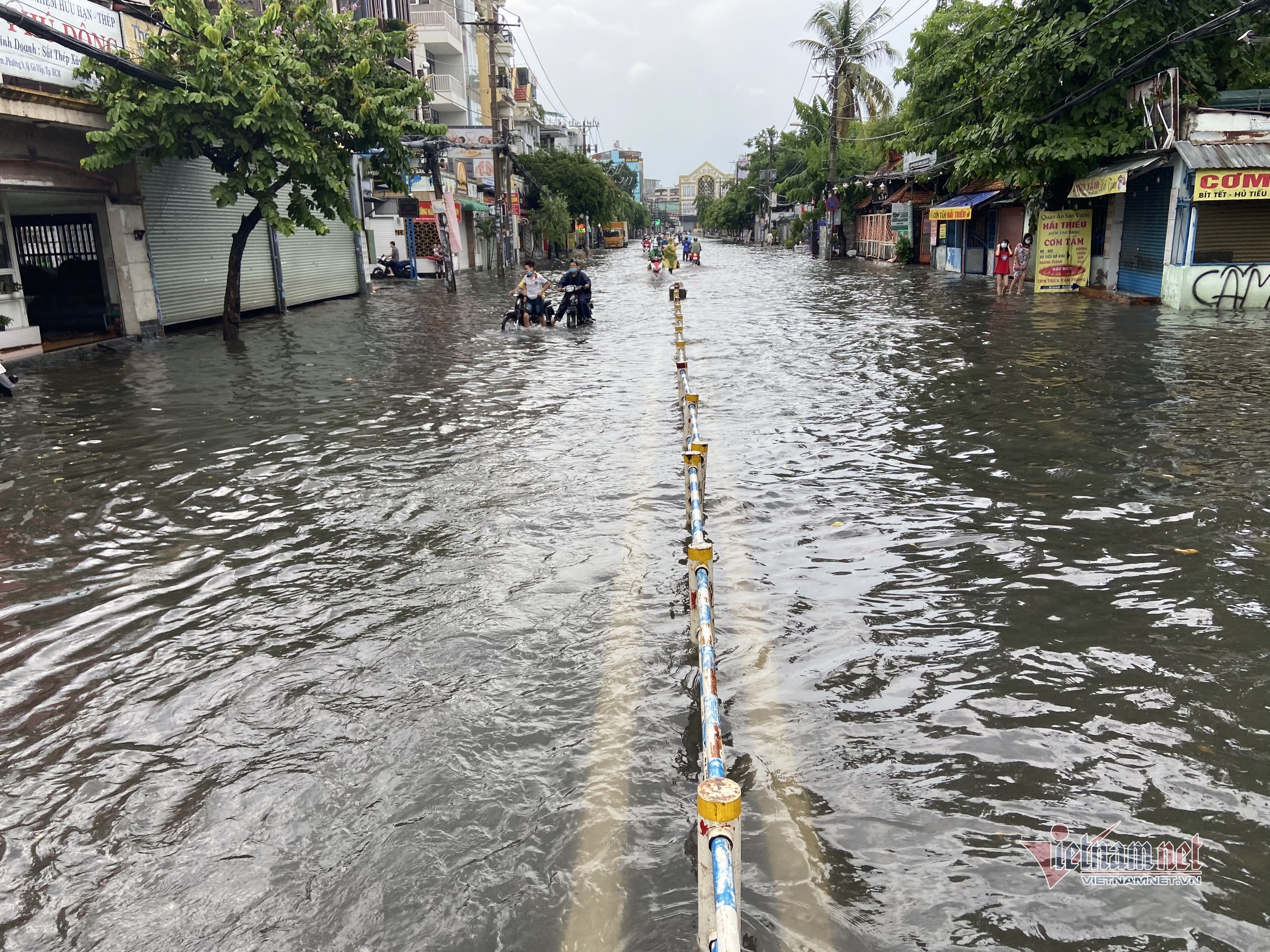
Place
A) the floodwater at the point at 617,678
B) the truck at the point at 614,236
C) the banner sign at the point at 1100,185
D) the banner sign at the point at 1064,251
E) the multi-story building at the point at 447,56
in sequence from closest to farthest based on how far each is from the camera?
the floodwater at the point at 617,678 → the banner sign at the point at 1100,185 → the banner sign at the point at 1064,251 → the multi-story building at the point at 447,56 → the truck at the point at 614,236

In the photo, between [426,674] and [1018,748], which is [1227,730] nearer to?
[1018,748]

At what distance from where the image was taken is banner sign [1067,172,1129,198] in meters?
22.2

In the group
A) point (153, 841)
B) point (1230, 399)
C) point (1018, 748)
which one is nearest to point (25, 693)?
point (153, 841)

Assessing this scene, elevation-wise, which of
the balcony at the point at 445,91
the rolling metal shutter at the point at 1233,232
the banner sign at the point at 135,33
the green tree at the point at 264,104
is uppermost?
the balcony at the point at 445,91

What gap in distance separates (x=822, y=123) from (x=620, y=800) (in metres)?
58.4

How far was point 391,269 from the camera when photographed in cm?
4422

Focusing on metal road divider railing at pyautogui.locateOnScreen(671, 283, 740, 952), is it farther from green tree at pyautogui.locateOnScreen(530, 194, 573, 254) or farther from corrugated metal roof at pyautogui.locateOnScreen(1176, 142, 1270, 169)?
green tree at pyautogui.locateOnScreen(530, 194, 573, 254)

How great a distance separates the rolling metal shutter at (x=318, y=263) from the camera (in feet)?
92.2

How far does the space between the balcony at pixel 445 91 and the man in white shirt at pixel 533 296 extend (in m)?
36.4

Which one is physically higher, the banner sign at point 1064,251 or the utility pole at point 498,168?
the utility pole at point 498,168

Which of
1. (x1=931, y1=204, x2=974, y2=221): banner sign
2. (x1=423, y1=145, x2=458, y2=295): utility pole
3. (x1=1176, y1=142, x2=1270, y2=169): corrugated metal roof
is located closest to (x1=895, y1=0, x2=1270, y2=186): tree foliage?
(x1=1176, y1=142, x2=1270, y2=169): corrugated metal roof

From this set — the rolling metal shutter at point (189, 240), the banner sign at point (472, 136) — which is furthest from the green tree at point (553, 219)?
the rolling metal shutter at point (189, 240)

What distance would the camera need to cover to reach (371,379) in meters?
14.4

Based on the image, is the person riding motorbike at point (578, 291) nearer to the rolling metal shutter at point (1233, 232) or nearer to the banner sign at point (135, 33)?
the banner sign at point (135, 33)
